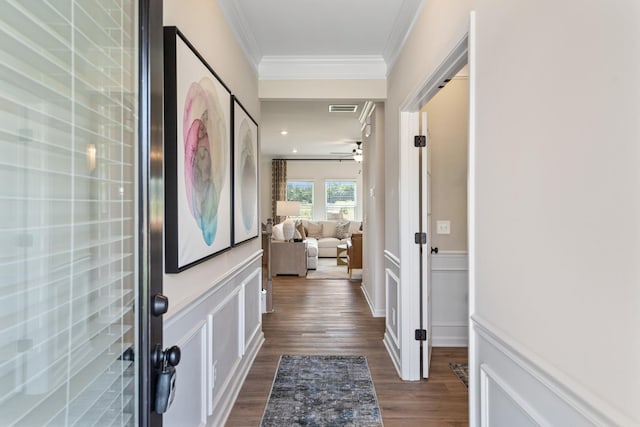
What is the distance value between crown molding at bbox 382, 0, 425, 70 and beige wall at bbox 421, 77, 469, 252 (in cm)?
64

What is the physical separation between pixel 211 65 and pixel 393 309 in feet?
7.77

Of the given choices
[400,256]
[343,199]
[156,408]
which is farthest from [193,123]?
[343,199]

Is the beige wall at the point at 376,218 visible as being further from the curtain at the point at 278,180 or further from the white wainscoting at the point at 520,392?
the curtain at the point at 278,180

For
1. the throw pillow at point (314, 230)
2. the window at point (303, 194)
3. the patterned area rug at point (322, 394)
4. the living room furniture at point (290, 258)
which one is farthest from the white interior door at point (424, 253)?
the window at point (303, 194)

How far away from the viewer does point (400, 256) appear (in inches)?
107

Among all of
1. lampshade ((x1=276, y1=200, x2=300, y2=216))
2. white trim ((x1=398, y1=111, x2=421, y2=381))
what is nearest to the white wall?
white trim ((x1=398, y1=111, x2=421, y2=381))

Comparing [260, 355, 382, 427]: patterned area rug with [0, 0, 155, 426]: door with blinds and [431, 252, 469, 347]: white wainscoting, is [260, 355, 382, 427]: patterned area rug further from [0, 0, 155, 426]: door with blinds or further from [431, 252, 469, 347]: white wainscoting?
[0, 0, 155, 426]: door with blinds

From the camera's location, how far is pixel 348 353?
3.12 meters

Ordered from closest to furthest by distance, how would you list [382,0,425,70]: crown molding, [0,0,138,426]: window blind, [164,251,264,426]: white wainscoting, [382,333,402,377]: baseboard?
[0,0,138,426]: window blind → [164,251,264,426]: white wainscoting → [382,0,425,70]: crown molding → [382,333,402,377]: baseboard

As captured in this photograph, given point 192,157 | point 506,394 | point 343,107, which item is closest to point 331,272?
point 343,107

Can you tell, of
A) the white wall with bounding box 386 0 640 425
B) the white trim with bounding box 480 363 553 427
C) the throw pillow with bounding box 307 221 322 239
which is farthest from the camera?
the throw pillow with bounding box 307 221 322 239

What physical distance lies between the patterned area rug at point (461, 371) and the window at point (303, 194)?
7.05 meters

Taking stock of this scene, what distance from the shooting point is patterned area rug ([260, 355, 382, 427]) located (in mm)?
2162

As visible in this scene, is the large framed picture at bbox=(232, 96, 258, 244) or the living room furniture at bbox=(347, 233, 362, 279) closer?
the large framed picture at bbox=(232, 96, 258, 244)
